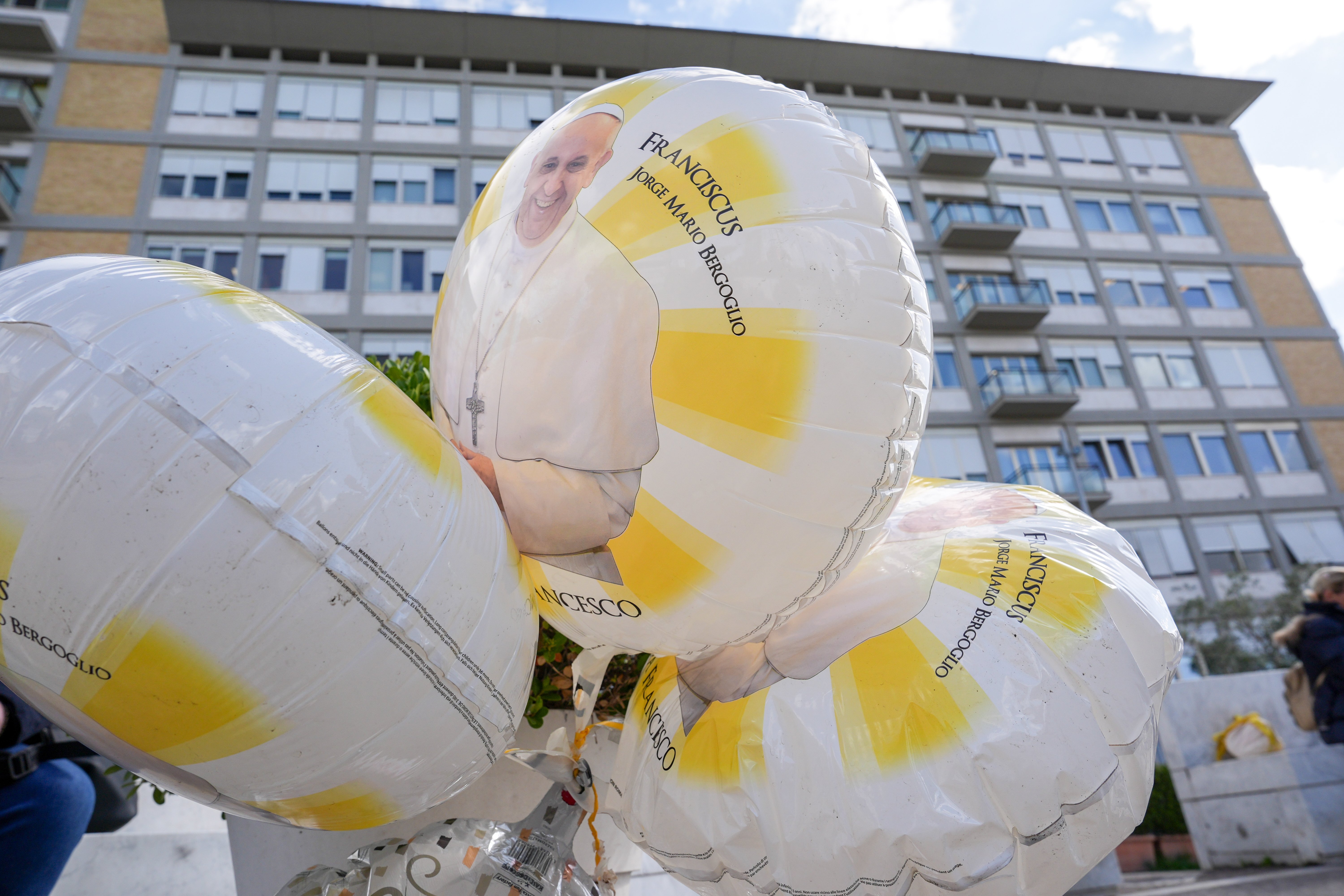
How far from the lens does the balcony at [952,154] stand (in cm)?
1922

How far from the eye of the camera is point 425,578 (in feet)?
3.33

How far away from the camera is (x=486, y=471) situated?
1263 millimetres

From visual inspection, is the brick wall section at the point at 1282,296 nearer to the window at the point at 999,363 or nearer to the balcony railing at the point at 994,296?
the balcony railing at the point at 994,296

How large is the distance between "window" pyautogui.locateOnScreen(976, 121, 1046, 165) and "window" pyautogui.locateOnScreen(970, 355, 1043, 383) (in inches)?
224

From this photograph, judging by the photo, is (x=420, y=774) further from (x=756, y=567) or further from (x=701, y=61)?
(x=701, y=61)

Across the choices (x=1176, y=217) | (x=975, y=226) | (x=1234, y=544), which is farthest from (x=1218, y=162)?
(x=1234, y=544)

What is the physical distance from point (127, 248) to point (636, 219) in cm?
1828

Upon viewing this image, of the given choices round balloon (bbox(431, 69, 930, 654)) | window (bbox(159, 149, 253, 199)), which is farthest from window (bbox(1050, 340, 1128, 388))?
round balloon (bbox(431, 69, 930, 654))

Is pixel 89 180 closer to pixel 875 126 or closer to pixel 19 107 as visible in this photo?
pixel 19 107

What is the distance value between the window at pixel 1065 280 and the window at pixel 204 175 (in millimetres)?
18103

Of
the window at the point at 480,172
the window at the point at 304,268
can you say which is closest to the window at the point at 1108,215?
the window at the point at 480,172

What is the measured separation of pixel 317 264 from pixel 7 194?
5.59 metres

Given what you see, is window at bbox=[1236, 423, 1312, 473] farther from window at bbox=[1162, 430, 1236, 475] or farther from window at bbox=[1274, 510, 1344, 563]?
window at bbox=[1274, 510, 1344, 563]

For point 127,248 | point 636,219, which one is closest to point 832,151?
point 636,219
